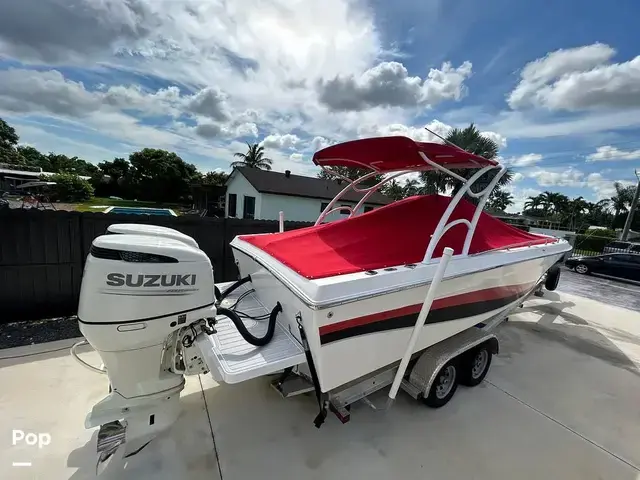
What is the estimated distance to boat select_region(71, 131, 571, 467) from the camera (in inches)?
67.2

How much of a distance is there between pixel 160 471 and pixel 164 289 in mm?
1134

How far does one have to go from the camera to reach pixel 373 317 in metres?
2.03

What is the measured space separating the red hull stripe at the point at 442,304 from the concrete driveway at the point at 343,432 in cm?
88

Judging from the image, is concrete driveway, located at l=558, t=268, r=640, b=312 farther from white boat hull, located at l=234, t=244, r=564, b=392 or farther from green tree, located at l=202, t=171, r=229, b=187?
green tree, located at l=202, t=171, r=229, b=187

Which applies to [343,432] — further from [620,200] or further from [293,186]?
[620,200]

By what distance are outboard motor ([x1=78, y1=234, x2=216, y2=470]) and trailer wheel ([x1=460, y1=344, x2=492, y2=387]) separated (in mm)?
2306

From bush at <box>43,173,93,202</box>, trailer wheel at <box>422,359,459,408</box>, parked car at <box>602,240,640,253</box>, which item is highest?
parked car at <box>602,240,640,253</box>

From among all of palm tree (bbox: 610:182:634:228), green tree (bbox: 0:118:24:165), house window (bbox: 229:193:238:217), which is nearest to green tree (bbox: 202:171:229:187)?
house window (bbox: 229:193:238:217)

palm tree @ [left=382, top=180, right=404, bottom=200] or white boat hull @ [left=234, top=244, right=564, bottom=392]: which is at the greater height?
palm tree @ [left=382, top=180, right=404, bottom=200]

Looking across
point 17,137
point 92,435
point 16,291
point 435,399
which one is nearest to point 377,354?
point 435,399

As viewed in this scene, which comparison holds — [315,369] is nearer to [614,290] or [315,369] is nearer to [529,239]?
[529,239]

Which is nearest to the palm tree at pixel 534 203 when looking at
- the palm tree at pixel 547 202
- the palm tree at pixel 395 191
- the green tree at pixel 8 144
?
the palm tree at pixel 547 202

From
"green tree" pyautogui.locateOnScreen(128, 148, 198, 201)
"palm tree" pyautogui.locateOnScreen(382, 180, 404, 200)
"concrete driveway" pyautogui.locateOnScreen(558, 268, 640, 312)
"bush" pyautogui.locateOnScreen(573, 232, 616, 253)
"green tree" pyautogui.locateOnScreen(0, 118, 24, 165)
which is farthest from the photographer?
"green tree" pyautogui.locateOnScreen(0, 118, 24, 165)

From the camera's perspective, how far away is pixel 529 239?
3.72m
